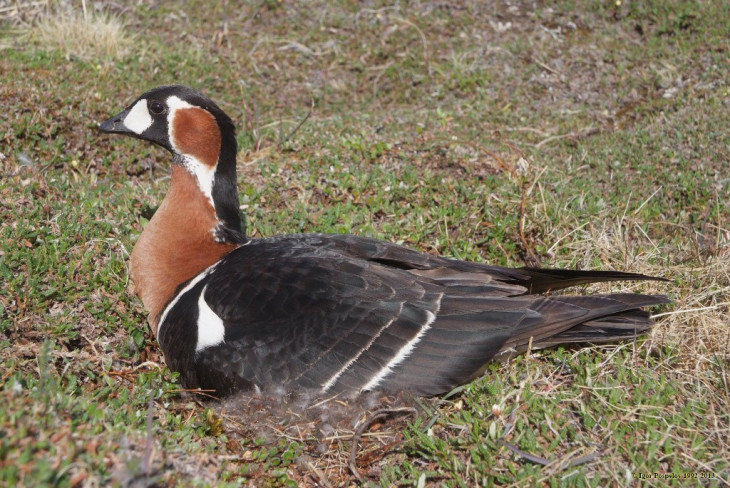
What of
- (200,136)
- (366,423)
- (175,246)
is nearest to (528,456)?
(366,423)

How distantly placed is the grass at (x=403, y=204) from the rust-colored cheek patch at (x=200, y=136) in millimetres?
806

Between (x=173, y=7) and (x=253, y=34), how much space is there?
45.9 inches

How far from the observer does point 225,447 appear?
3227 mm

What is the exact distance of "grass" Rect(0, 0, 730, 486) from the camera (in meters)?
3.08

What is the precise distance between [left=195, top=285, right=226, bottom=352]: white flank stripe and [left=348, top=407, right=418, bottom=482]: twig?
914mm

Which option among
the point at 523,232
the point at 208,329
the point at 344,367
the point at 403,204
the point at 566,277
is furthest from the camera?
the point at 403,204

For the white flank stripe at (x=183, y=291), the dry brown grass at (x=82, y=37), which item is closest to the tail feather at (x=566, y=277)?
the white flank stripe at (x=183, y=291)

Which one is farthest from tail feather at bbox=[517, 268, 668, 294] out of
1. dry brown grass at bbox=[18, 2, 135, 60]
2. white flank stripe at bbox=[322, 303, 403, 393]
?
dry brown grass at bbox=[18, 2, 135, 60]

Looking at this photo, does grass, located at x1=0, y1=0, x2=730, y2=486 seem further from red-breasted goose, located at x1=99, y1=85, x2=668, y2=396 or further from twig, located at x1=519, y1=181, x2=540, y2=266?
red-breasted goose, located at x1=99, y1=85, x2=668, y2=396

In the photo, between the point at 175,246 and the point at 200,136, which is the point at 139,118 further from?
the point at 175,246

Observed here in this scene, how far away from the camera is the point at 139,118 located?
464cm

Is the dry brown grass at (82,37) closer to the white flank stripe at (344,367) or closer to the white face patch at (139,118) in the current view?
the white face patch at (139,118)

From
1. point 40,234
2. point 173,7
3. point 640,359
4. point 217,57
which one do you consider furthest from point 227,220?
point 173,7

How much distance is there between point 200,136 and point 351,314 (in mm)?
1842
